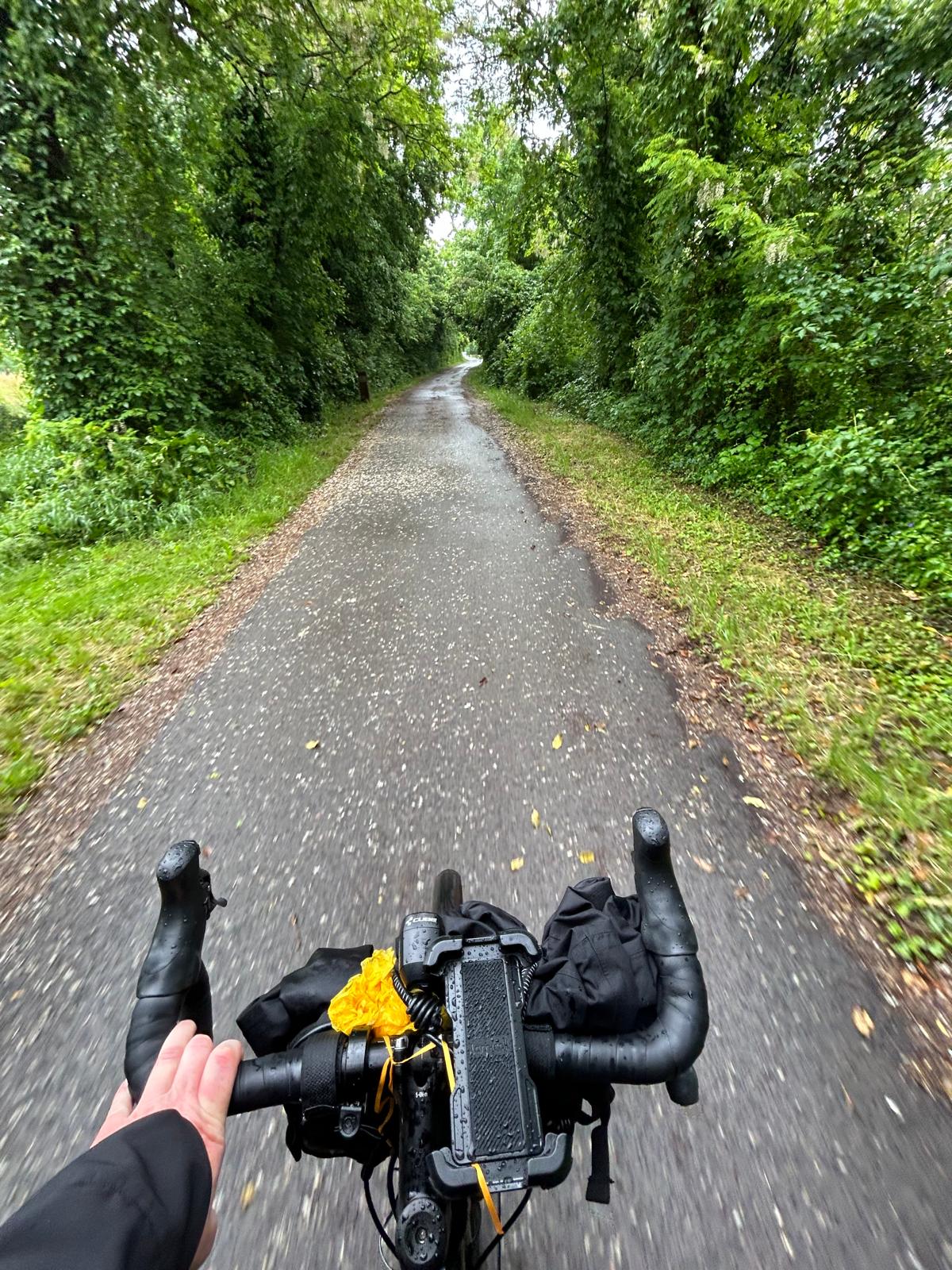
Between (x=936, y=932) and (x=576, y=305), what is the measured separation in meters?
13.8

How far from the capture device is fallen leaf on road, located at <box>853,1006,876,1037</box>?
192 centimetres

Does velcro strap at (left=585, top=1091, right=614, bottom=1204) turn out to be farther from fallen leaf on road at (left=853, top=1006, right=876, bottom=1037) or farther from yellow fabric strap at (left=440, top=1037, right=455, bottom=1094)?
fallen leaf on road at (left=853, top=1006, right=876, bottom=1037)

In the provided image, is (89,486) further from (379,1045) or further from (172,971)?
(379,1045)

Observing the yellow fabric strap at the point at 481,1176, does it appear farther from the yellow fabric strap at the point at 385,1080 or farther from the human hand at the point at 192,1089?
the human hand at the point at 192,1089

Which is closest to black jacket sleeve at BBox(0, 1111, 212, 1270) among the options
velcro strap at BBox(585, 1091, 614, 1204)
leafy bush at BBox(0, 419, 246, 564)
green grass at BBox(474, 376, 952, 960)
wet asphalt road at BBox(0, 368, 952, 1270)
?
velcro strap at BBox(585, 1091, 614, 1204)

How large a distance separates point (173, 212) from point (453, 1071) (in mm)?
11338

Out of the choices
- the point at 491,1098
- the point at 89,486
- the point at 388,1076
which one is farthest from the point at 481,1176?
the point at 89,486

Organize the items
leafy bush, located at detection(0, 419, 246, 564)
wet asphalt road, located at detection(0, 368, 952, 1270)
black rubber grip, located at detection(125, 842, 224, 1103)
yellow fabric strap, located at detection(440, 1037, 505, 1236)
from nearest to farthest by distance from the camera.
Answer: yellow fabric strap, located at detection(440, 1037, 505, 1236) < black rubber grip, located at detection(125, 842, 224, 1103) < wet asphalt road, located at detection(0, 368, 952, 1270) < leafy bush, located at detection(0, 419, 246, 564)

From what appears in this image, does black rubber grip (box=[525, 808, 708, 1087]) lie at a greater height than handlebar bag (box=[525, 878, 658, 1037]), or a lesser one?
greater

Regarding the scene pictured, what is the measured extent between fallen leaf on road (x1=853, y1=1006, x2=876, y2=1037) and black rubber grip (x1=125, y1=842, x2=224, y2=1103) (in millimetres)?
2101

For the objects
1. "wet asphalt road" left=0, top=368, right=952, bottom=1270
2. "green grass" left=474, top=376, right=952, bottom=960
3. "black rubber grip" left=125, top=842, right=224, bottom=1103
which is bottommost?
"wet asphalt road" left=0, top=368, right=952, bottom=1270

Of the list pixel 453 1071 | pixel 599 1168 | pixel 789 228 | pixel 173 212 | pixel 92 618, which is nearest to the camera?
pixel 453 1071

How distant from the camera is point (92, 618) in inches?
190

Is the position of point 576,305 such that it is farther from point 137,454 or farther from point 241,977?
point 241,977
